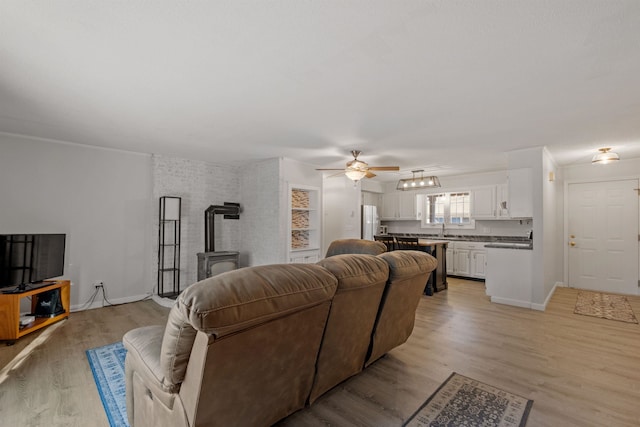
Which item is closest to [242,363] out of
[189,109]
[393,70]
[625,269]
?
[393,70]

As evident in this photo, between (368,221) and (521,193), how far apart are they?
12.1 feet

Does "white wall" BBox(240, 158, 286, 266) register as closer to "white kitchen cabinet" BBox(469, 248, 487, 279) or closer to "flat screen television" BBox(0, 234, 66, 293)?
"flat screen television" BBox(0, 234, 66, 293)

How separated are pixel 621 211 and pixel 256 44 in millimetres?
6950

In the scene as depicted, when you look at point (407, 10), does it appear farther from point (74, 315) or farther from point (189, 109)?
point (74, 315)

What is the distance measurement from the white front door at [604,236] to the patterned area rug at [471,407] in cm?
511

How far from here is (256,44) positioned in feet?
6.49

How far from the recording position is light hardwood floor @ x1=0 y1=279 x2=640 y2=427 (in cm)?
204

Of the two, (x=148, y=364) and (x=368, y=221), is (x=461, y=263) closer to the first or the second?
(x=368, y=221)

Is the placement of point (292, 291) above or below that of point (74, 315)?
above

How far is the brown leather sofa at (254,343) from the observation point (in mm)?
1271

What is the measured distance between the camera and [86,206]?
15.0 feet

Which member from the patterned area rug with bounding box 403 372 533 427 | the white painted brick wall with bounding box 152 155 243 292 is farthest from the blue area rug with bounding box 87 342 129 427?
the white painted brick wall with bounding box 152 155 243 292

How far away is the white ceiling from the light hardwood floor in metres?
2.46

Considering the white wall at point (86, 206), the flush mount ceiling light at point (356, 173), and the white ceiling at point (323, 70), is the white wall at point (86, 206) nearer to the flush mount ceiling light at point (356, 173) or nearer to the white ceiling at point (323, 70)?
the white ceiling at point (323, 70)
